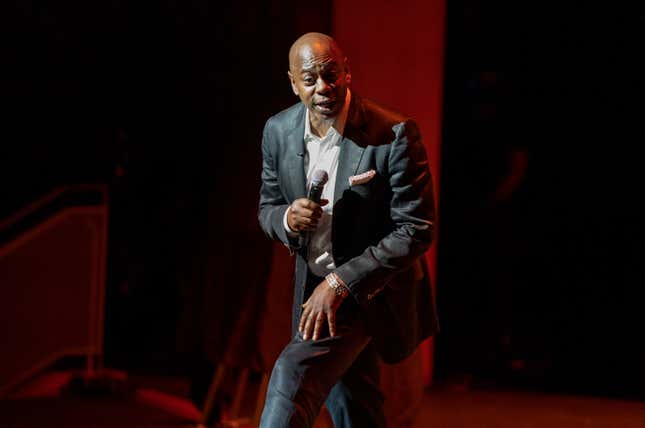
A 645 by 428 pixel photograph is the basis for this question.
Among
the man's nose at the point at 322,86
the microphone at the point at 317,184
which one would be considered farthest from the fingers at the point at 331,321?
the man's nose at the point at 322,86

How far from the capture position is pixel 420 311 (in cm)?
336

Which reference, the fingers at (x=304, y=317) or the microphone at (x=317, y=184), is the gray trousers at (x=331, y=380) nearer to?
the fingers at (x=304, y=317)

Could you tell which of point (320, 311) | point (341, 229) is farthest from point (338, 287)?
point (341, 229)

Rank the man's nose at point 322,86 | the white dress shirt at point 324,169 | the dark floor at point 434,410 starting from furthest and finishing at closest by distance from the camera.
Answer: the dark floor at point 434,410
the white dress shirt at point 324,169
the man's nose at point 322,86

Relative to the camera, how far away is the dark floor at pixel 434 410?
5254 mm

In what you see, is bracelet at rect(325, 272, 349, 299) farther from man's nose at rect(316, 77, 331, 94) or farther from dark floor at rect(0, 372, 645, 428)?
dark floor at rect(0, 372, 645, 428)

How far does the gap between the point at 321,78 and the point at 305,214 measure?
1.48 feet

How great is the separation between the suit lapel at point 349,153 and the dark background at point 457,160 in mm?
2109

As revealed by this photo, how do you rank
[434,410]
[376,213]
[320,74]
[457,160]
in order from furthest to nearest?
[457,160] → [434,410] → [376,213] → [320,74]

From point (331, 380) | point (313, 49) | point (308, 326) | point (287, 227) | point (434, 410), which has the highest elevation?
point (313, 49)

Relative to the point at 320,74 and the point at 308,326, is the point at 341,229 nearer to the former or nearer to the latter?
the point at 308,326

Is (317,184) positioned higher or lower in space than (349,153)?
lower

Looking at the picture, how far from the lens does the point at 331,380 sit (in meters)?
3.08

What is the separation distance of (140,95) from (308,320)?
4.48 m
